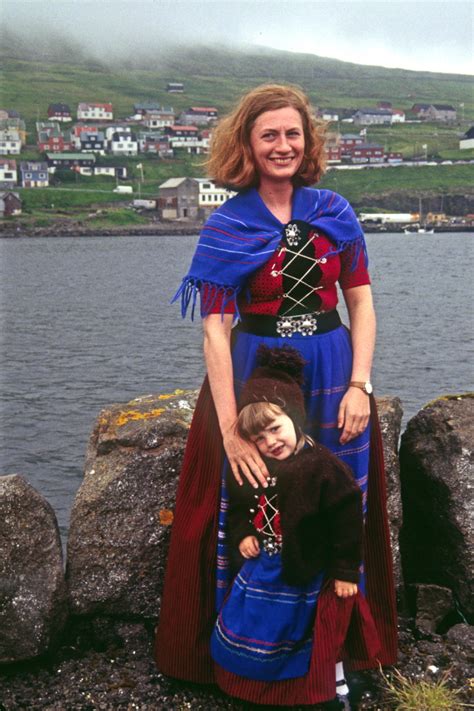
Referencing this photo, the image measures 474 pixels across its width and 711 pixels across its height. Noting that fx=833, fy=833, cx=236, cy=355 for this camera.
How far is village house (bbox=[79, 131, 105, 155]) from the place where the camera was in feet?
516

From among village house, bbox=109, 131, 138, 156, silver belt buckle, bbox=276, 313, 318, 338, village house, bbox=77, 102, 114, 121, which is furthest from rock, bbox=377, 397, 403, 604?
village house, bbox=77, 102, 114, 121

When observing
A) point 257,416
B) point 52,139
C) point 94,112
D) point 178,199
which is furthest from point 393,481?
point 94,112

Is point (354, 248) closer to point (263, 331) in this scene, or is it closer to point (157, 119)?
point (263, 331)

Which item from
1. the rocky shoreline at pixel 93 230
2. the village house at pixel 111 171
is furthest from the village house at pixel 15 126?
the rocky shoreline at pixel 93 230

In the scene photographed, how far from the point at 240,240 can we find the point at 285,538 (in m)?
1.30

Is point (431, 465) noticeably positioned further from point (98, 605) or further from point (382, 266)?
point (382, 266)

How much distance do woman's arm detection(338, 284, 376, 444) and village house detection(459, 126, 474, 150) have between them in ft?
545

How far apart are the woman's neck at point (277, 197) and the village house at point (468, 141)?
16628cm

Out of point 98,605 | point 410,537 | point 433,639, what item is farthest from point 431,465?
point 98,605

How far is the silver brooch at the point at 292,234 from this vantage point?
372 centimetres

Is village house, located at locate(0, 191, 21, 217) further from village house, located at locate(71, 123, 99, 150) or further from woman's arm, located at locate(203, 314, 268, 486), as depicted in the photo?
woman's arm, located at locate(203, 314, 268, 486)

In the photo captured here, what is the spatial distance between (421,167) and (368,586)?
149m

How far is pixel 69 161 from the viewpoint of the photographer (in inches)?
5743

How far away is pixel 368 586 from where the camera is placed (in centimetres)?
413
